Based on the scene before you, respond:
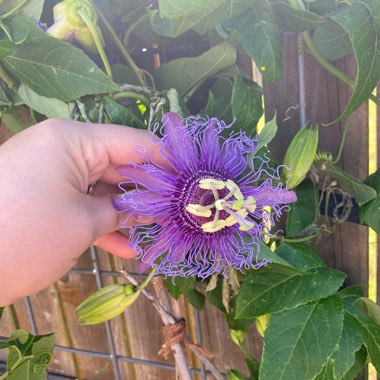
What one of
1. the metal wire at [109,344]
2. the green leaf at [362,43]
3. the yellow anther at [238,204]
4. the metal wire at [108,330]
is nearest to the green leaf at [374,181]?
the green leaf at [362,43]

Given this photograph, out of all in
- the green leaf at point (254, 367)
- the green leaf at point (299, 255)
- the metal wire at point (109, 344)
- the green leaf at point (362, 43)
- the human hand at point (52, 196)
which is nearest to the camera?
the human hand at point (52, 196)

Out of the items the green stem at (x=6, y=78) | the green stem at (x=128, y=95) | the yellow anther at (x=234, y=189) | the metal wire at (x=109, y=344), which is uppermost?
Answer: the green stem at (x=6, y=78)

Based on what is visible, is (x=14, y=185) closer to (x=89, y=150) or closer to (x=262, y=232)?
(x=89, y=150)

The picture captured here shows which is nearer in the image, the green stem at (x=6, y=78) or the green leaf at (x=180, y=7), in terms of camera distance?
the green leaf at (x=180, y=7)

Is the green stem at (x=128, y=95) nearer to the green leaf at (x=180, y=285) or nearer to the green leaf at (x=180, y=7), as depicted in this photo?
the green leaf at (x=180, y=7)

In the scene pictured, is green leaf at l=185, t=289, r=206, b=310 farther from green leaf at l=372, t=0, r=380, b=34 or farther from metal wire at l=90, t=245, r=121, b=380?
green leaf at l=372, t=0, r=380, b=34

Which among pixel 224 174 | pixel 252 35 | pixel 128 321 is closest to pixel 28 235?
pixel 224 174
